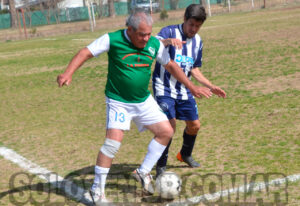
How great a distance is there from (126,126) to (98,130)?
3.49m

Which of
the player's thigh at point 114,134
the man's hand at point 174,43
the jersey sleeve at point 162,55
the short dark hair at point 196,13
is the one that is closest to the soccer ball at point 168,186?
the player's thigh at point 114,134

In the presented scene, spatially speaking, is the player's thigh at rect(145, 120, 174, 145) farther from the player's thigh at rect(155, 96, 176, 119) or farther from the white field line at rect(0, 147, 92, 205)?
the white field line at rect(0, 147, 92, 205)

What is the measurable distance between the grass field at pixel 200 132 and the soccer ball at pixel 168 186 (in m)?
0.14

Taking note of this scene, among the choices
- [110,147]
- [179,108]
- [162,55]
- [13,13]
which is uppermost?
[13,13]

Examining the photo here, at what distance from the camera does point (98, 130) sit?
821 centimetres

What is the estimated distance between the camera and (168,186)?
15.8 ft

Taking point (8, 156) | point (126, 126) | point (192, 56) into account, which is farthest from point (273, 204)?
point (8, 156)

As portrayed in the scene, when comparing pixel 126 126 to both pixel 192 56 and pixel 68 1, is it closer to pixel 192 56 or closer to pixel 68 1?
pixel 192 56

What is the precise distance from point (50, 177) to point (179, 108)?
6.16 feet

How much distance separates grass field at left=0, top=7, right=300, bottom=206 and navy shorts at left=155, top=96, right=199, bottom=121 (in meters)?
0.71

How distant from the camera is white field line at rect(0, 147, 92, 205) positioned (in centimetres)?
515

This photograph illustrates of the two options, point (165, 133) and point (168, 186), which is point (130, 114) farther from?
point (168, 186)

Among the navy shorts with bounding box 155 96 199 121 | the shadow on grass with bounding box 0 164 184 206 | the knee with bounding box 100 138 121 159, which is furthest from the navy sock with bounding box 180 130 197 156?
the knee with bounding box 100 138 121 159

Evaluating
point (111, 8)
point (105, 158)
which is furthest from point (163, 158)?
point (111, 8)
